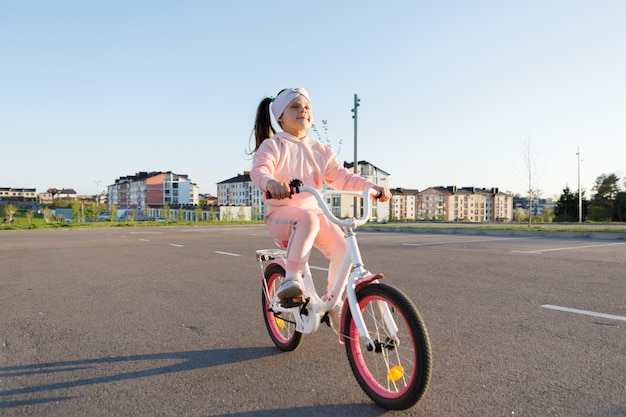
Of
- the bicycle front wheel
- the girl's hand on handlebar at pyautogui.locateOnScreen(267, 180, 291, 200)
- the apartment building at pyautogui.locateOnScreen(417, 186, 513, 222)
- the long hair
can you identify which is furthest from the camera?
the apartment building at pyautogui.locateOnScreen(417, 186, 513, 222)

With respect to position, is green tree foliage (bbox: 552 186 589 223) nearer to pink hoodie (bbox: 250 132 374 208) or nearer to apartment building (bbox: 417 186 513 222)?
pink hoodie (bbox: 250 132 374 208)

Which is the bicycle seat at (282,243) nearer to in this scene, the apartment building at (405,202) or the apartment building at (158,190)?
the apartment building at (158,190)

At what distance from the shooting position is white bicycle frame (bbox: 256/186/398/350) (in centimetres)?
225

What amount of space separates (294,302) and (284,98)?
1.31 meters

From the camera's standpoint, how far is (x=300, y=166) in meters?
2.85

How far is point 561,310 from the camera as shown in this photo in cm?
413

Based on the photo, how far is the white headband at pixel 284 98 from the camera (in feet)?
9.50

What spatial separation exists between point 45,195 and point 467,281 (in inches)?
7428

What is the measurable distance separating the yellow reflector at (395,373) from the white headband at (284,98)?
1709 millimetres

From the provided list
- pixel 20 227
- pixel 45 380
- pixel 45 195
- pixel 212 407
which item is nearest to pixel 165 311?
pixel 45 380

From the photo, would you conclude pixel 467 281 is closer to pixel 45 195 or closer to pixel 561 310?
pixel 561 310

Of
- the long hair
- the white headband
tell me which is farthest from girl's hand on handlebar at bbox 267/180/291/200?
the long hair

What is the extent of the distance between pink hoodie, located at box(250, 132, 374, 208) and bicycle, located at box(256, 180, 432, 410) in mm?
339

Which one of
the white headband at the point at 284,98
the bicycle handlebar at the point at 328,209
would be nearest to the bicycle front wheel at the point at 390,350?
the bicycle handlebar at the point at 328,209
